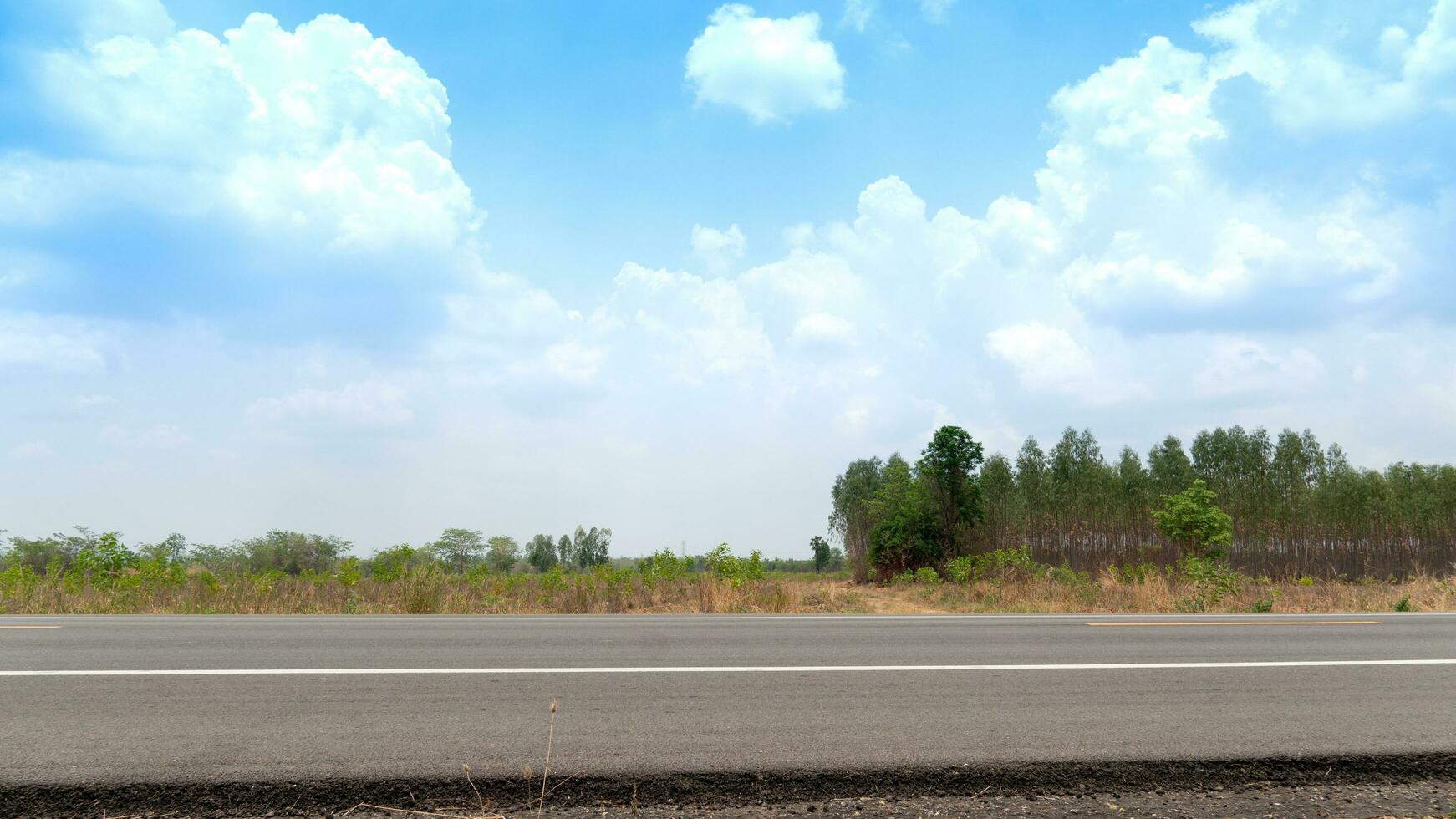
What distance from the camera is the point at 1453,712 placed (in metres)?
6.45

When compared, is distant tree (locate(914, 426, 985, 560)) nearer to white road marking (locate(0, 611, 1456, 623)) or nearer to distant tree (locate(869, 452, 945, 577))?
distant tree (locate(869, 452, 945, 577))

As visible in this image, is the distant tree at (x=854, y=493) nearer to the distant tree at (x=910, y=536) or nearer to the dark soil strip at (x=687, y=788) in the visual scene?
the distant tree at (x=910, y=536)

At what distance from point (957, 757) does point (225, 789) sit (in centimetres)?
419

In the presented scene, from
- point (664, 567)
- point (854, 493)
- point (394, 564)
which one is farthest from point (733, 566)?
point (854, 493)

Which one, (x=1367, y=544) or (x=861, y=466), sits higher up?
(x=861, y=466)

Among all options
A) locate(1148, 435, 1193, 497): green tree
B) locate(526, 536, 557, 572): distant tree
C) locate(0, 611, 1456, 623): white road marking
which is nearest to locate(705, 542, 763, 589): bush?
locate(0, 611, 1456, 623): white road marking

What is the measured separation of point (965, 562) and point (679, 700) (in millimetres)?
31328

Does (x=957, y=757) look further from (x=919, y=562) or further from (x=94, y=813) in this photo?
(x=919, y=562)

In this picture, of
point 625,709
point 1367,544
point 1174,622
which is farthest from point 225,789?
point 1367,544

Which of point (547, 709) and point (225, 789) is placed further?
point (547, 709)

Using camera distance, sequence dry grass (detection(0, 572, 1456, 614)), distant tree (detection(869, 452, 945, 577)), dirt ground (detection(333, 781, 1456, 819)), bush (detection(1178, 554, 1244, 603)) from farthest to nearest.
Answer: distant tree (detection(869, 452, 945, 577)) → bush (detection(1178, 554, 1244, 603)) → dry grass (detection(0, 572, 1456, 614)) → dirt ground (detection(333, 781, 1456, 819))

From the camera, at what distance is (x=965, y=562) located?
1405 inches

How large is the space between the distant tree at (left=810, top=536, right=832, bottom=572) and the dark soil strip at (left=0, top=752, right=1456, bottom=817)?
10418 centimetres

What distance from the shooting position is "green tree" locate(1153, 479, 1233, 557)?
117 ft
